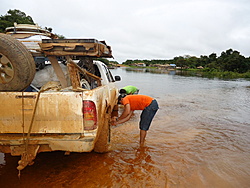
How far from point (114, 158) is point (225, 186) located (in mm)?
1990

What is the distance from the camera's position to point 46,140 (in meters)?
2.45

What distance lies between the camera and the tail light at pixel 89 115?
8.07 feet

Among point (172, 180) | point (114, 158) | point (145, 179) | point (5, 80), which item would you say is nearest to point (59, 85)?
point (5, 80)

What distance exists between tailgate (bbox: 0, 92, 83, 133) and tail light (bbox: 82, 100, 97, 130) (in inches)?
2.1

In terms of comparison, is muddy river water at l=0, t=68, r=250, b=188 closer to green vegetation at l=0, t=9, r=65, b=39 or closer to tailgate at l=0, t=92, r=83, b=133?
tailgate at l=0, t=92, r=83, b=133

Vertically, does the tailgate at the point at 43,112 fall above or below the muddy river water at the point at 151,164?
above

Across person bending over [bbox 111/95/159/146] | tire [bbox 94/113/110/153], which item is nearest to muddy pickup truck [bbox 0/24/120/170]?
tire [bbox 94/113/110/153]

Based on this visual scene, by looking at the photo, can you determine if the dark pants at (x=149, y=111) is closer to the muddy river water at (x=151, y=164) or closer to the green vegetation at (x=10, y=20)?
the muddy river water at (x=151, y=164)

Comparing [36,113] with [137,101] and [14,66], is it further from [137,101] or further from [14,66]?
[137,101]

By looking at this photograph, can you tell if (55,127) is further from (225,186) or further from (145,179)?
(225,186)

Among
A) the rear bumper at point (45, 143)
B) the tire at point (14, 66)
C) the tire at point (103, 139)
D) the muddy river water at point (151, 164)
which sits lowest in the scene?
the muddy river water at point (151, 164)

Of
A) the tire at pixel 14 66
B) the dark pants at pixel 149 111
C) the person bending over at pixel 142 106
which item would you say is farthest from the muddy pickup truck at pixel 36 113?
the dark pants at pixel 149 111

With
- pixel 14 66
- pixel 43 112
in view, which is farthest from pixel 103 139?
pixel 14 66

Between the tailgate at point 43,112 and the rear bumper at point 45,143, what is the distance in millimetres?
79
